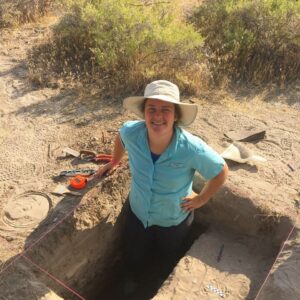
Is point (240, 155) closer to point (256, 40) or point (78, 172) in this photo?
point (78, 172)

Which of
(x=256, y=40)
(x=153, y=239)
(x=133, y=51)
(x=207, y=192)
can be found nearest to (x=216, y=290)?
(x=153, y=239)

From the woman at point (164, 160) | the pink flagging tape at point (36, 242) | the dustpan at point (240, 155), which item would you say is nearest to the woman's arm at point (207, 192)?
the woman at point (164, 160)

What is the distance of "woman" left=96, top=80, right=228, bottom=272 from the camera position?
2.85 meters

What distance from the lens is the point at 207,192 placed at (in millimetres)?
3156

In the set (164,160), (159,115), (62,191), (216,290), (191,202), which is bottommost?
(216,290)

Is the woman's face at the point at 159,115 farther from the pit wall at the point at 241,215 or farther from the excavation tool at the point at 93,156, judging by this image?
the excavation tool at the point at 93,156

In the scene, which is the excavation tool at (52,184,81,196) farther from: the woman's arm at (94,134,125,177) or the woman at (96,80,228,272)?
the woman at (96,80,228,272)

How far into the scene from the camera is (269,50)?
649 cm

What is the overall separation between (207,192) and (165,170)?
1.20ft

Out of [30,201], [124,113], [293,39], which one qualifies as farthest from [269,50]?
[30,201]

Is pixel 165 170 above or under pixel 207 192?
above

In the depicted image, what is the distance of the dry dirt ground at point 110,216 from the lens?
349 centimetres

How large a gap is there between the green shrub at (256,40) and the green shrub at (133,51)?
1.77 feet

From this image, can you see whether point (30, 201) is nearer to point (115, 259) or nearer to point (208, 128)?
point (115, 259)
